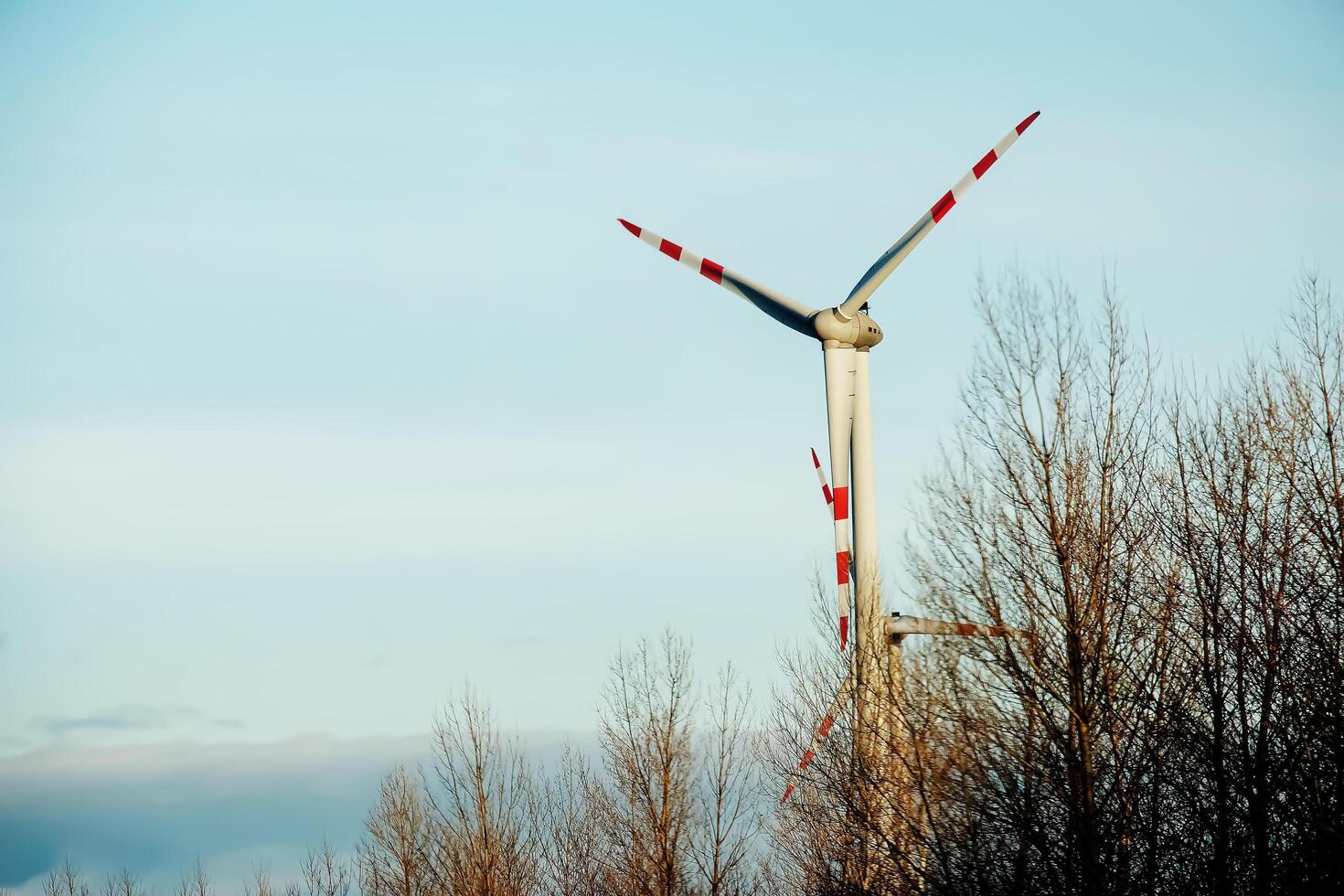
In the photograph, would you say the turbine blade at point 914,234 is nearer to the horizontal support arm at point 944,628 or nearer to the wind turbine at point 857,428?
the wind turbine at point 857,428

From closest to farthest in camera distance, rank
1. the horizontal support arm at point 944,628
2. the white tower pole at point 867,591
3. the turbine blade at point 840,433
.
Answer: the horizontal support arm at point 944,628
the white tower pole at point 867,591
the turbine blade at point 840,433

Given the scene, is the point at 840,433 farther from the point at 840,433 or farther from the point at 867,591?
the point at 867,591

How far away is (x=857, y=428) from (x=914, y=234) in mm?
3255

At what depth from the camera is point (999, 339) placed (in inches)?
825

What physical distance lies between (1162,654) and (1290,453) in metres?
4.30

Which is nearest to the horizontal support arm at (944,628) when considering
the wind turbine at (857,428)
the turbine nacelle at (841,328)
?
the wind turbine at (857,428)

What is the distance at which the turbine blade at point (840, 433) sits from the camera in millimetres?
21562

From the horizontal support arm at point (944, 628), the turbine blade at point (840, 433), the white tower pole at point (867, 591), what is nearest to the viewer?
the horizontal support arm at point (944, 628)

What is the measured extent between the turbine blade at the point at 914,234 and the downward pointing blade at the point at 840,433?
32.0 inches

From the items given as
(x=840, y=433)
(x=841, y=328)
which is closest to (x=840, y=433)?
(x=840, y=433)

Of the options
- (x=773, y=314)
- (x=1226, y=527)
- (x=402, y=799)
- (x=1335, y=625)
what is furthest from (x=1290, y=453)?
(x=402, y=799)

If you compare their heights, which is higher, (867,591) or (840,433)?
(840,433)

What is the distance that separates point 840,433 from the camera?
70.8 feet

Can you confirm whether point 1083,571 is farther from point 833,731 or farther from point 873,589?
point 833,731
